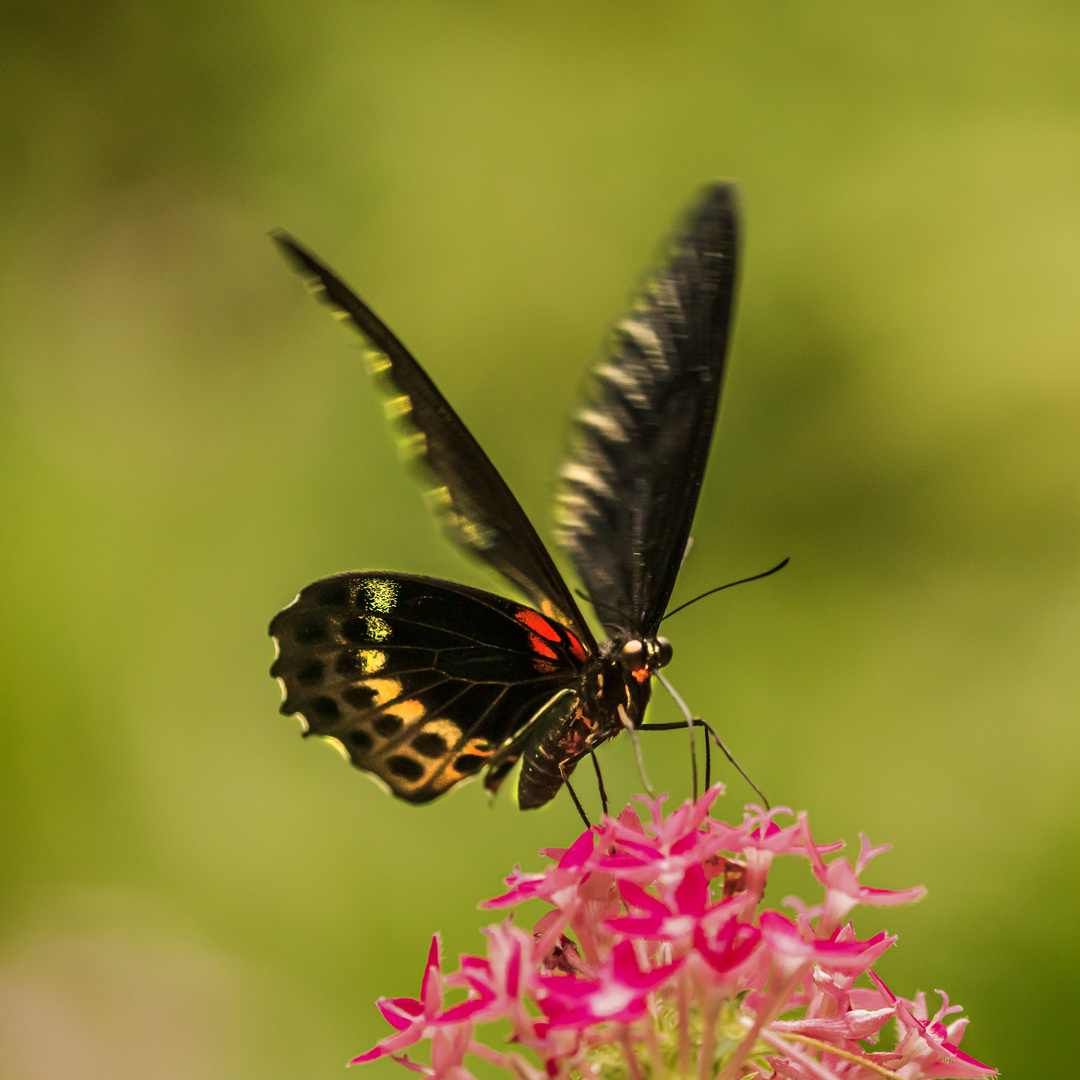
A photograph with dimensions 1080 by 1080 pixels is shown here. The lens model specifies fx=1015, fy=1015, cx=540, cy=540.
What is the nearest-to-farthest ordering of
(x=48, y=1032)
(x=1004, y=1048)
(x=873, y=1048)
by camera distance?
(x=873, y=1048) → (x=1004, y=1048) → (x=48, y=1032)

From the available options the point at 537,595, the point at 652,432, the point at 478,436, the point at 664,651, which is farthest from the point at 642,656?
the point at 478,436

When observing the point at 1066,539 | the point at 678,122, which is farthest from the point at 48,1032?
the point at 678,122

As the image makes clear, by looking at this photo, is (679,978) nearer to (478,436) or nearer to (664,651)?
(664,651)

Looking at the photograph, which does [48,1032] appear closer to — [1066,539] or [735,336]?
[735,336]

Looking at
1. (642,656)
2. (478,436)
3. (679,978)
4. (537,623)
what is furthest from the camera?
(478,436)

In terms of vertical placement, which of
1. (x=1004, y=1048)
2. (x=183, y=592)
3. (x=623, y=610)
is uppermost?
(x=183, y=592)

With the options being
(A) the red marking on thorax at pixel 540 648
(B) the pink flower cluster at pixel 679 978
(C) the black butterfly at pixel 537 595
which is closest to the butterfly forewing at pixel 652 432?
(C) the black butterfly at pixel 537 595

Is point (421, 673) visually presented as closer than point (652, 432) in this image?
No

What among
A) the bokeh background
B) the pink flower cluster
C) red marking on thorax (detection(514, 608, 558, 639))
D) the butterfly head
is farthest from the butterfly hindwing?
the bokeh background
